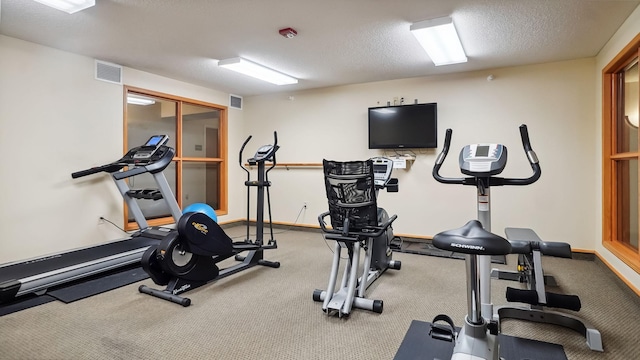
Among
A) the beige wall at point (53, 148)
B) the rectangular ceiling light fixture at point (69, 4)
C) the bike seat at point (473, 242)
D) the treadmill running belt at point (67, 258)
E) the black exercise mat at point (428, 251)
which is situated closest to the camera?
the bike seat at point (473, 242)

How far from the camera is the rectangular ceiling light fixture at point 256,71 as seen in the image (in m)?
4.28

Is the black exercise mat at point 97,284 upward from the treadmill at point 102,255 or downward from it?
downward

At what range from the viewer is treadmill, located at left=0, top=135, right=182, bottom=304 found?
2906 mm

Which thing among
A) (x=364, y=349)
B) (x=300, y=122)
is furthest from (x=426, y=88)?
(x=364, y=349)

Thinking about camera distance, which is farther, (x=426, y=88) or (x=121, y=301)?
(x=426, y=88)

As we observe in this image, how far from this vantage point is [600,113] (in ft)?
13.0

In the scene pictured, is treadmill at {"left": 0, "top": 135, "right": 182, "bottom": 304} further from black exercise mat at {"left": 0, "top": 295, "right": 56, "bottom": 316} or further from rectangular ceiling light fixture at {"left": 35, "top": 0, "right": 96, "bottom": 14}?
rectangular ceiling light fixture at {"left": 35, "top": 0, "right": 96, "bottom": 14}

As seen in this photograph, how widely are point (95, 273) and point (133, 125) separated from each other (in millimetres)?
2388

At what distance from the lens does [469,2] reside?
2.78 m

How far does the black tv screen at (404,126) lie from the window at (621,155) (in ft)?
6.30

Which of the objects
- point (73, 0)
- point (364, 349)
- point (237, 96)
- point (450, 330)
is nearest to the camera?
point (450, 330)

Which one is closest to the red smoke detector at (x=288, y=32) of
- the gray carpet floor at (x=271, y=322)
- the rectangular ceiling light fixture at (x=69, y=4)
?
the rectangular ceiling light fixture at (x=69, y=4)

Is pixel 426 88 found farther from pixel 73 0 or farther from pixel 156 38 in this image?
pixel 73 0

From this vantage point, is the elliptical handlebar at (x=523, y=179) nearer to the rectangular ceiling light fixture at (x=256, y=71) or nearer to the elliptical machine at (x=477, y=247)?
the elliptical machine at (x=477, y=247)
